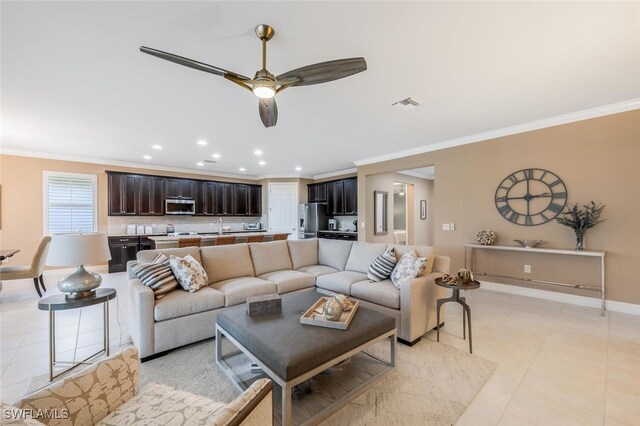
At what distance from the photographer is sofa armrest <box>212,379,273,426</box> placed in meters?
0.80

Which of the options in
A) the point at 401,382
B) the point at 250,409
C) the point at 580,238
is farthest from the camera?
the point at 580,238

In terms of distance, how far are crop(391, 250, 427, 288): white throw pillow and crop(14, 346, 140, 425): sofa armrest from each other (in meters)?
2.26

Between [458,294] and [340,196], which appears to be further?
[340,196]

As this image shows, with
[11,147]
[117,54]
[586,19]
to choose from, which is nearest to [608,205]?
[586,19]

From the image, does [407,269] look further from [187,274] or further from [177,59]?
[177,59]

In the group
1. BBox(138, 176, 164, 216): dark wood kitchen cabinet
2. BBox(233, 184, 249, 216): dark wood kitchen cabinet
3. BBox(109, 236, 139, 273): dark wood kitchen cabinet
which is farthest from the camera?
BBox(233, 184, 249, 216): dark wood kitchen cabinet

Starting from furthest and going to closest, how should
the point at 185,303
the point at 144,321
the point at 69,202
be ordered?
the point at 69,202 → the point at 185,303 → the point at 144,321

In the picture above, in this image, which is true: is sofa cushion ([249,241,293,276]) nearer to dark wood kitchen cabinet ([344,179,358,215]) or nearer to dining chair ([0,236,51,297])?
dining chair ([0,236,51,297])

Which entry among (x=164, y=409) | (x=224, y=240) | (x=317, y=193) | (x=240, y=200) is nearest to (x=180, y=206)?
(x=240, y=200)

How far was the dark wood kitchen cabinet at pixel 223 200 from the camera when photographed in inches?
315

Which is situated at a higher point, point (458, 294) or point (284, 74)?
point (284, 74)

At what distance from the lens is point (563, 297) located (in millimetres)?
3840

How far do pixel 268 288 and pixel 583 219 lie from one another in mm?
4226

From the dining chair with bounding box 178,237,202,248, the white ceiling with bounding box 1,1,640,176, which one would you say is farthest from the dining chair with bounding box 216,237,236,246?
the white ceiling with bounding box 1,1,640,176
